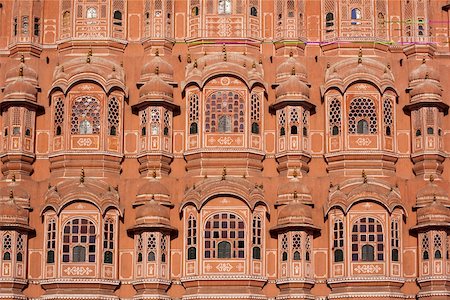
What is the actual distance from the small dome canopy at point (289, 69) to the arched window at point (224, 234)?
19.4ft

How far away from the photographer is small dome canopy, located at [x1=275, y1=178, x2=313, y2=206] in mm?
43750

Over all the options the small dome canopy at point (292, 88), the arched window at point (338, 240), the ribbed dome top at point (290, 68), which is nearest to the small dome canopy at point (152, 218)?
the arched window at point (338, 240)

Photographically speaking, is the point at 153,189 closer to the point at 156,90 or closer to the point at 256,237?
the point at 156,90

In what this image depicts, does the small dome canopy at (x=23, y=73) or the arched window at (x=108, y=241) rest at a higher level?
the small dome canopy at (x=23, y=73)

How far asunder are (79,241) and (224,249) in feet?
17.2

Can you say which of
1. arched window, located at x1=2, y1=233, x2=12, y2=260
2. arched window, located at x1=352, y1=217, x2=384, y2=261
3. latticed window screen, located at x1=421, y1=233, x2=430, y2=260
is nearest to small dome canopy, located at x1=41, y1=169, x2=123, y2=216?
arched window, located at x1=2, y1=233, x2=12, y2=260

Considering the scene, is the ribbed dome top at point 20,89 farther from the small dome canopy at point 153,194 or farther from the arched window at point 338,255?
the arched window at point 338,255

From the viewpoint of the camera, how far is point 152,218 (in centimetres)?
4303

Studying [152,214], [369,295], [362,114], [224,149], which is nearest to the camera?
[369,295]

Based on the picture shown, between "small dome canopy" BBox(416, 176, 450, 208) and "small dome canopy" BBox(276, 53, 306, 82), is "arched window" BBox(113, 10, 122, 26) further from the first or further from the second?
"small dome canopy" BBox(416, 176, 450, 208)

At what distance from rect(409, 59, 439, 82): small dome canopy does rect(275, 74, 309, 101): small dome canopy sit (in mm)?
4187

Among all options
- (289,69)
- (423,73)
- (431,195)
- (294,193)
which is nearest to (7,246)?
(294,193)

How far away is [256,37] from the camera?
1836 inches

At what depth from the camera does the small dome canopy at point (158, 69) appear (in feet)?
149
